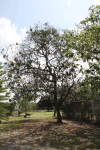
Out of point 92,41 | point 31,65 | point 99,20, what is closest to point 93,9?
point 99,20

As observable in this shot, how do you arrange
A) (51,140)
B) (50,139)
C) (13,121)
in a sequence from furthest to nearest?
(13,121)
(50,139)
(51,140)

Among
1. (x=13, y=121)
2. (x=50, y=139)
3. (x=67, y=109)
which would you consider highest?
(x=67, y=109)

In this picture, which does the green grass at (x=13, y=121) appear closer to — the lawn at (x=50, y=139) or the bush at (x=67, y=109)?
the lawn at (x=50, y=139)

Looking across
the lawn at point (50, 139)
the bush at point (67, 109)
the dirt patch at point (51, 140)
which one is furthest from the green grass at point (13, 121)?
the bush at point (67, 109)

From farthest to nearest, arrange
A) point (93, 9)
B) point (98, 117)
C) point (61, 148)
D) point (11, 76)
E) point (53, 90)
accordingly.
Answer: point (53, 90) < point (11, 76) < point (98, 117) < point (93, 9) < point (61, 148)

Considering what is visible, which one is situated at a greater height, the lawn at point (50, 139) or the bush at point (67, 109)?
the bush at point (67, 109)

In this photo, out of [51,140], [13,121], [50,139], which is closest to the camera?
[51,140]

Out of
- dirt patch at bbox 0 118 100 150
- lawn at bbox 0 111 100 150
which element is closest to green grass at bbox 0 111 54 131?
lawn at bbox 0 111 100 150

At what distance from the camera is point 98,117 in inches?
560

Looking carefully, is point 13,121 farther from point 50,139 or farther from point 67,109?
point 50,139

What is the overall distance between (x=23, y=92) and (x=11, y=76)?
218cm

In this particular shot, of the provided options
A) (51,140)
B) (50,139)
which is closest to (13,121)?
(50,139)

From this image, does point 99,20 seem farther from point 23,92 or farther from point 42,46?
point 23,92

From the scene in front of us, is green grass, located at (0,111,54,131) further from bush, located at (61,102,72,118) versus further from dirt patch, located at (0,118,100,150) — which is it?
bush, located at (61,102,72,118)
